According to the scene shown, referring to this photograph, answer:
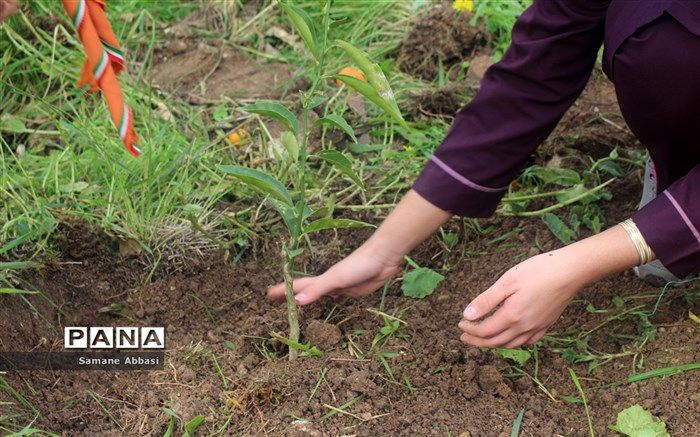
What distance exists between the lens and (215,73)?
2715 millimetres

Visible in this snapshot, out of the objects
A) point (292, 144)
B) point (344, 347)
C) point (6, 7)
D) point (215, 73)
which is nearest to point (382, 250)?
point (344, 347)

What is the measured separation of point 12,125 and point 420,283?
1.13m

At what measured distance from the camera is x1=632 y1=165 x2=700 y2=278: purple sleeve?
1.50m

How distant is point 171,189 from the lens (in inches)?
85.2

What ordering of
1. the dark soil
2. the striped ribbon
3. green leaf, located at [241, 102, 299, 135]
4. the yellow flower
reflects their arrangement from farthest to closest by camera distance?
1. the yellow flower
2. the striped ribbon
3. the dark soil
4. green leaf, located at [241, 102, 299, 135]

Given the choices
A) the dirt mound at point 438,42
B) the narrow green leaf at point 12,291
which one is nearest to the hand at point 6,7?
the narrow green leaf at point 12,291

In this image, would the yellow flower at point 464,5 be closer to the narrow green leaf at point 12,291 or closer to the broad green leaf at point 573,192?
the broad green leaf at point 573,192

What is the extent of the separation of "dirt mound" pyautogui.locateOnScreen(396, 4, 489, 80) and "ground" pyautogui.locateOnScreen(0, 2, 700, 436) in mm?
635

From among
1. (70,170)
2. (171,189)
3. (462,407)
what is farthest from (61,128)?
(462,407)

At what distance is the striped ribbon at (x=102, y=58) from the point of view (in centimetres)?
192

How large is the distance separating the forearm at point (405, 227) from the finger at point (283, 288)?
4.9 inches

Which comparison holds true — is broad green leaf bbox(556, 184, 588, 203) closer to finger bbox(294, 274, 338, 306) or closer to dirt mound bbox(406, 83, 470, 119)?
dirt mound bbox(406, 83, 470, 119)

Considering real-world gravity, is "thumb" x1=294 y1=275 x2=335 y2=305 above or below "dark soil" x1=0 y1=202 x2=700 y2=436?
above

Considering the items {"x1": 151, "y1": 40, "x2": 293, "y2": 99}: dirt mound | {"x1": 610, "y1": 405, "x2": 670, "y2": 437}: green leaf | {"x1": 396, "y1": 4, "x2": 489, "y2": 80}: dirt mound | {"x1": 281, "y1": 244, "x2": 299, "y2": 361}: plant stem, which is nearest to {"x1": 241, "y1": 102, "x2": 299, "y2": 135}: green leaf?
{"x1": 281, "y1": 244, "x2": 299, "y2": 361}: plant stem
